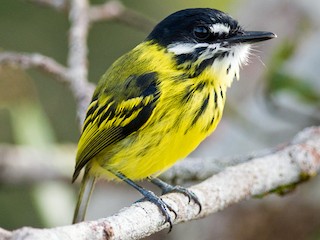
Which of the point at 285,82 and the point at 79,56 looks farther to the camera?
the point at 285,82

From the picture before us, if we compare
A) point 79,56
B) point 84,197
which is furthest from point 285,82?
point 84,197

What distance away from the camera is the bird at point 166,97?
10.5 feet

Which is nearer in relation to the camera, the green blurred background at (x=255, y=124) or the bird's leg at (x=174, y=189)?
the bird's leg at (x=174, y=189)

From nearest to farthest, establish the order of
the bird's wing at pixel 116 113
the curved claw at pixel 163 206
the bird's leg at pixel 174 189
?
the curved claw at pixel 163 206 → the bird's leg at pixel 174 189 → the bird's wing at pixel 116 113

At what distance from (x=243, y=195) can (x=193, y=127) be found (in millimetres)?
331

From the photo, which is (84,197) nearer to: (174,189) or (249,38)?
(174,189)

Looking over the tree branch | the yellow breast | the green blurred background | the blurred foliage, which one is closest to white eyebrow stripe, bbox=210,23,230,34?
the yellow breast

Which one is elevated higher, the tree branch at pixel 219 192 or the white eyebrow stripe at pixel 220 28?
the white eyebrow stripe at pixel 220 28

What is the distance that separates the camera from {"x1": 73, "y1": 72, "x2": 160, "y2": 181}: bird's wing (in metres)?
3.28

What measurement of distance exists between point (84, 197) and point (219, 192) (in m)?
0.77

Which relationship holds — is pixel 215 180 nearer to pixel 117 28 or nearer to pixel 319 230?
pixel 319 230

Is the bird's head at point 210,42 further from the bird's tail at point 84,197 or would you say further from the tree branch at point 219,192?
the bird's tail at point 84,197

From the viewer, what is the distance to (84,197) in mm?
3529

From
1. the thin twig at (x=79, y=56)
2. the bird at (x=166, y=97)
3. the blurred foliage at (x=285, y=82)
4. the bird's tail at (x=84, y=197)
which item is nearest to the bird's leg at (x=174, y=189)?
the bird at (x=166, y=97)
